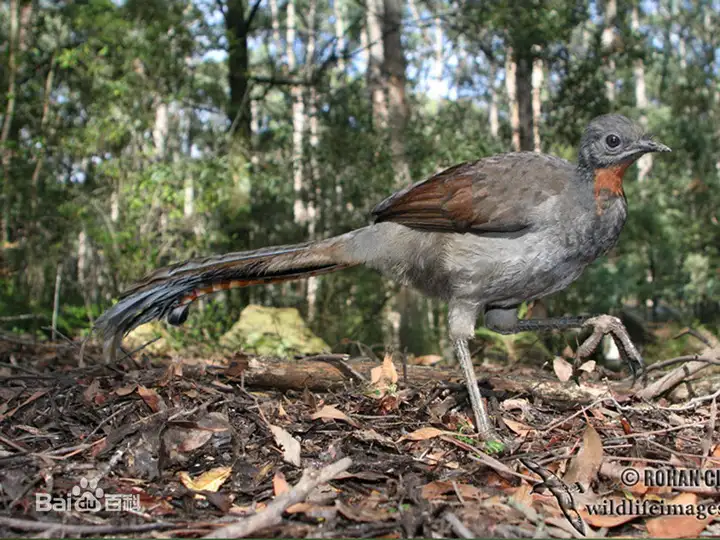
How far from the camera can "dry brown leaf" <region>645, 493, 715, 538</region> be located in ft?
7.18

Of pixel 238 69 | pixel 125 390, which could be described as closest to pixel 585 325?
pixel 125 390

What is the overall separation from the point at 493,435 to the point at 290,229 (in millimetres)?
11554

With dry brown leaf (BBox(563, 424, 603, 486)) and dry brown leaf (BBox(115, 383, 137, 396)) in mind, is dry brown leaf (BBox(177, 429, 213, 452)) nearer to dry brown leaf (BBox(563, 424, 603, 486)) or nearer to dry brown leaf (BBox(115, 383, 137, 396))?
dry brown leaf (BBox(115, 383, 137, 396))

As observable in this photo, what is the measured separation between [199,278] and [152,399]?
75 cm

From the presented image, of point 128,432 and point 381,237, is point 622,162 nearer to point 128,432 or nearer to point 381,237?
point 381,237

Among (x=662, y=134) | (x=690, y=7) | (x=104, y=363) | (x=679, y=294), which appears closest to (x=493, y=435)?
(x=104, y=363)

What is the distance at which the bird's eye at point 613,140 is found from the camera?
138 inches

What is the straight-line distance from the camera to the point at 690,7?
28516 millimetres

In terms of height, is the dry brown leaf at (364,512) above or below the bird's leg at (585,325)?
below

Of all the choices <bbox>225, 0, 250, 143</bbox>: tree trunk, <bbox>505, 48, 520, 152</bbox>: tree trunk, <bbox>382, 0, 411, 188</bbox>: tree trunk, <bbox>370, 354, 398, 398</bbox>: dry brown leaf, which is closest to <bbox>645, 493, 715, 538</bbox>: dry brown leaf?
<bbox>370, 354, 398, 398</bbox>: dry brown leaf

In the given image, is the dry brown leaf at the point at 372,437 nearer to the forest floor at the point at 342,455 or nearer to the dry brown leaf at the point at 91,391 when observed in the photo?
the forest floor at the point at 342,455

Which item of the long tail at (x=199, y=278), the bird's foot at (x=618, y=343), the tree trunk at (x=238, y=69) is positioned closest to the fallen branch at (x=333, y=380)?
the bird's foot at (x=618, y=343)

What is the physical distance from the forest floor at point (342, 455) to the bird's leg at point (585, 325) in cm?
25

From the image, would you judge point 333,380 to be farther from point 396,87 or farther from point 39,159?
point 39,159
